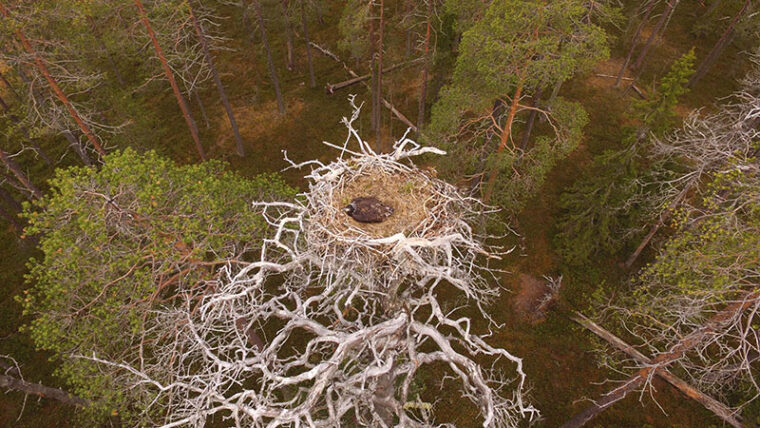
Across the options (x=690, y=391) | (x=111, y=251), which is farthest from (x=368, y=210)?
(x=690, y=391)

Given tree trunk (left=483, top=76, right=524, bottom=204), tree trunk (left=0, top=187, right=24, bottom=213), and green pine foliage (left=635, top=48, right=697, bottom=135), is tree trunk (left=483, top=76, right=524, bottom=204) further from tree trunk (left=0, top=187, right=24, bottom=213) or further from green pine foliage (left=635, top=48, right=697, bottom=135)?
tree trunk (left=0, top=187, right=24, bottom=213)

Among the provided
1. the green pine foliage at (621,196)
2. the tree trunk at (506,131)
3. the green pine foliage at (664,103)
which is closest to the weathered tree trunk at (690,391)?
the green pine foliage at (621,196)

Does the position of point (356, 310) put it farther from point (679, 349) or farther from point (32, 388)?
point (32, 388)

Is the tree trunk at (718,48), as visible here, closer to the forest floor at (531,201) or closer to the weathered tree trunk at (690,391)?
the forest floor at (531,201)

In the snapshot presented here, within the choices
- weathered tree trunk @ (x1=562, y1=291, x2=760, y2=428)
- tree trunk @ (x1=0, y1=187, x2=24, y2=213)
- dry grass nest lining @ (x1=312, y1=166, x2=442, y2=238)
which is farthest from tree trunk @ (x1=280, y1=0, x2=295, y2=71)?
weathered tree trunk @ (x1=562, y1=291, x2=760, y2=428)

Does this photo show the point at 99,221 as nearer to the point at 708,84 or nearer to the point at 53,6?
the point at 53,6

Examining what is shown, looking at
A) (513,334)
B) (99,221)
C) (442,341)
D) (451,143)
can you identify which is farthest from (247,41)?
(442,341)
